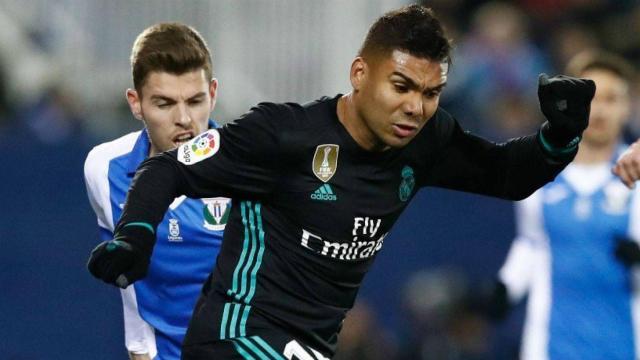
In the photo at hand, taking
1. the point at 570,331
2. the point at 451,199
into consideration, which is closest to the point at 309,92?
the point at 451,199

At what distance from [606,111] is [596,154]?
0.76ft

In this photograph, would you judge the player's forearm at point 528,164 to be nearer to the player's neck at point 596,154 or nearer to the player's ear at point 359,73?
the player's ear at point 359,73

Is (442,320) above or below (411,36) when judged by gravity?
below

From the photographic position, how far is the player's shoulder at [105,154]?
5988 millimetres

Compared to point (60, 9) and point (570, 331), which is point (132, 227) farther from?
point (60, 9)

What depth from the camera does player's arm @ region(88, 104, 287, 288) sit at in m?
4.70

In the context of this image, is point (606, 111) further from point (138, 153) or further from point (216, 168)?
point (216, 168)

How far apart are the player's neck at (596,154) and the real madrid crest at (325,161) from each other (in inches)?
111

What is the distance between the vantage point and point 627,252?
282 inches

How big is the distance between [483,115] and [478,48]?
701 mm

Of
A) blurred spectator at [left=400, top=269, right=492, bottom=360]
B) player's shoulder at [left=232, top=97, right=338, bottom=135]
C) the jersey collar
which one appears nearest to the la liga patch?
player's shoulder at [left=232, top=97, right=338, bottom=135]

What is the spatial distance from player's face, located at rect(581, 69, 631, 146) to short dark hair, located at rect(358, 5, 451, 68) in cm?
266

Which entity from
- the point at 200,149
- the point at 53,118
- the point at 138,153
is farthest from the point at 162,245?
the point at 53,118

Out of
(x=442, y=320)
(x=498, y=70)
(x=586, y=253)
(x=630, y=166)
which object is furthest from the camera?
(x=498, y=70)
